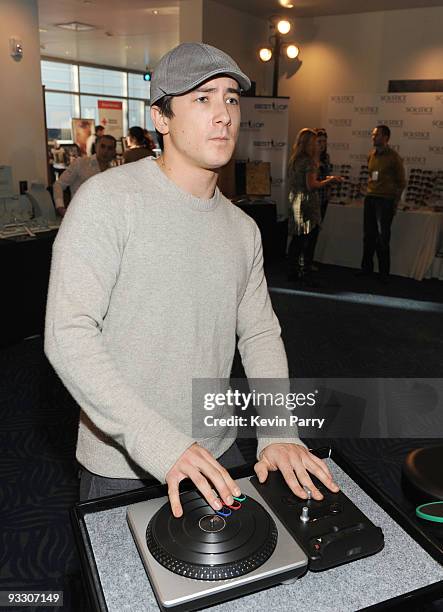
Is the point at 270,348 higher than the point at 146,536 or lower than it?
higher

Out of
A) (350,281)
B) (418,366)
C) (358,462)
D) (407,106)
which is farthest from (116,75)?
(358,462)

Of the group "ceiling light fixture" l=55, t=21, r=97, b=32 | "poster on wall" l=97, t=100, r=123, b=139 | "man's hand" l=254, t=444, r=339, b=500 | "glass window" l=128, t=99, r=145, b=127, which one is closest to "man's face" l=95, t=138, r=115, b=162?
"man's hand" l=254, t=444, r=339, b=500

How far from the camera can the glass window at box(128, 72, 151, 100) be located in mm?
16469

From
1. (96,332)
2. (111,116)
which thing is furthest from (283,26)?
(111,116)

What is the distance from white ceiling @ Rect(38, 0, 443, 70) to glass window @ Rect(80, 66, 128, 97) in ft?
5.81

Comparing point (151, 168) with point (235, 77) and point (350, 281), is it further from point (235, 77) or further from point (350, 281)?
point (350, 281)

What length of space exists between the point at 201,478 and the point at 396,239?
6.19 meters

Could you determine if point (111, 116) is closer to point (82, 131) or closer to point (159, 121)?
point (82, 131)

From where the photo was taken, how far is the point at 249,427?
10.3 feet

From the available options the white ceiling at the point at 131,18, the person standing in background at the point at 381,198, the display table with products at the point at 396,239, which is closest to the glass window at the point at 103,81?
the white ceiling at the point at 131,18

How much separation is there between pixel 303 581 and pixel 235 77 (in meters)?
0.88

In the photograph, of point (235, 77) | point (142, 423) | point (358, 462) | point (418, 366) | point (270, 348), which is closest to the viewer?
point (142, 423)

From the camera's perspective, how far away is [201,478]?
0.86 metres

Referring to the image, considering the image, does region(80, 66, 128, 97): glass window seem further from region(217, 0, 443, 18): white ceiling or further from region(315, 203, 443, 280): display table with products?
region(315, 203, 443, 280): display table with products
